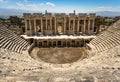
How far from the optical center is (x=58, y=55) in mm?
20031

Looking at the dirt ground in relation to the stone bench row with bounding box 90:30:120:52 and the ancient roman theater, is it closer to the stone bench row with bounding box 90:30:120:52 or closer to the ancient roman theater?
the ancient roman theater

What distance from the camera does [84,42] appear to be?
25625 millimetres

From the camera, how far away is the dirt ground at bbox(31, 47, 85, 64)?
60.1 ft

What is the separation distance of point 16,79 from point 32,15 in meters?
24.5

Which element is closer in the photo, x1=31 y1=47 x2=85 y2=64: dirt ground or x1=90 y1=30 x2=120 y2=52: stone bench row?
x1=90 y1=30 x2=120 y2=52: stone bench row

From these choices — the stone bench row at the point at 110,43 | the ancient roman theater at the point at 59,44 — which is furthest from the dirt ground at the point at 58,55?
the stone bench row at the point at 110,43

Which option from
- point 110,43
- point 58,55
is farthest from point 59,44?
point 110,43

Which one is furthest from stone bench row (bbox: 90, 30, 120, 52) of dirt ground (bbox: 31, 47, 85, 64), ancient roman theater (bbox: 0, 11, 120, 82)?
dirt ground (bbox: 31, 47, 85, 64)

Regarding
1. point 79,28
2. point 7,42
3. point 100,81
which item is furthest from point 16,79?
point 79,28

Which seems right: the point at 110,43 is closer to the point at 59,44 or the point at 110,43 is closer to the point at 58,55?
the point at 58,55

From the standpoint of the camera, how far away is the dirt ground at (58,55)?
1833 centimetres

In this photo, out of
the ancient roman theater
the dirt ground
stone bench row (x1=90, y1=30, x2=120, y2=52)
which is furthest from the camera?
the dirt ground

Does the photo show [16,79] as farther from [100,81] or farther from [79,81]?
[100,81]

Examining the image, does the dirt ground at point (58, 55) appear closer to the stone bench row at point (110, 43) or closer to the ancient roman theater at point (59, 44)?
the ancient roman theater at point (59, 44)
